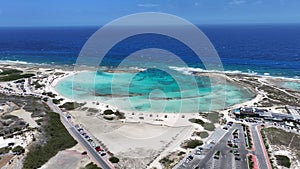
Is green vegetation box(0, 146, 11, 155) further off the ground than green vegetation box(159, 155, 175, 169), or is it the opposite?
green vegetation box(0, 146, 11, 155)

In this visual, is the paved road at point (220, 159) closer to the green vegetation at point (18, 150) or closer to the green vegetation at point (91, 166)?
the green vegetation at point (91, 166)

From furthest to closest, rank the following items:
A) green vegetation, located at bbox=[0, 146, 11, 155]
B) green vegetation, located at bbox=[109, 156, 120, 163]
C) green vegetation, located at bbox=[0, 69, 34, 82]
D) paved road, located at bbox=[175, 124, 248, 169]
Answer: green vegetation, located at bbox=[0, 69, 34, 82], green vegetation, located at bbox=[0, 146, 11, 155], green vegetation, located at bbox=[109, 156, 120, 163], paved road, located at bbox=[175, 124, 248, 169]

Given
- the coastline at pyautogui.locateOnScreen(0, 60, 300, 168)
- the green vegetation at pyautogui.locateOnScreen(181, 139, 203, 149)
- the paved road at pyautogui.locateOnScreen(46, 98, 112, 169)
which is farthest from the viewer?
the green vegetation at pyautogui.locateOnScreen(181, 139, 203, 149)

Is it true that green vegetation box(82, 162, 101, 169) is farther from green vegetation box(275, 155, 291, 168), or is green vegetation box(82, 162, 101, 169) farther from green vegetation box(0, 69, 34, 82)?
green vegetation box(0, 69, 34, 82)

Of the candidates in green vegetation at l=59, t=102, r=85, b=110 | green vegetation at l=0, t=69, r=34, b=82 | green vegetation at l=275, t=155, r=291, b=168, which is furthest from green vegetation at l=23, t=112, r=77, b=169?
green vegetation at l=0, t=69, r=34, b=82

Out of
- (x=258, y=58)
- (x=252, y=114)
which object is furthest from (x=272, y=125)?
(x=258, y=58)

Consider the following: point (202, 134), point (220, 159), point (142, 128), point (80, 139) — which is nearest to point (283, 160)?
point (220, 159)

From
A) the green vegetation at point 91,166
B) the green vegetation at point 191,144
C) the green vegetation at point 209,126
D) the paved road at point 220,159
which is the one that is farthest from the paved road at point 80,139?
the green vegetation at point 209,126
